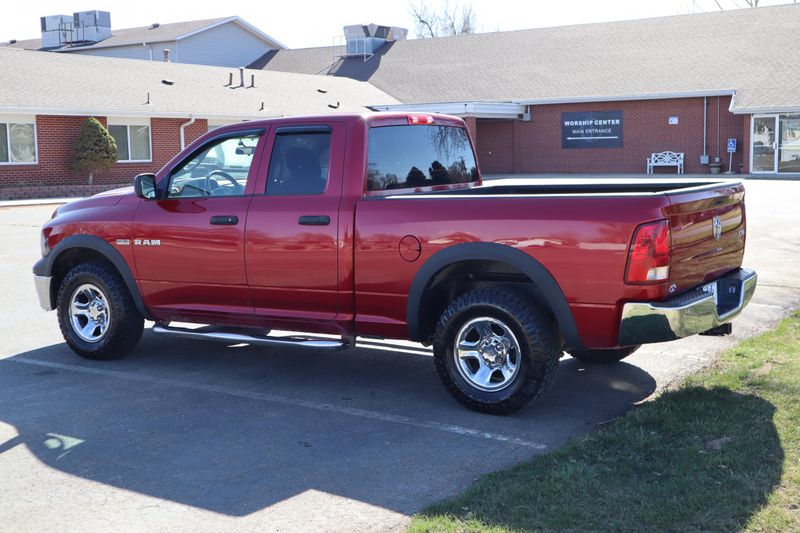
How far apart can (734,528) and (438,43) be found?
46175mm

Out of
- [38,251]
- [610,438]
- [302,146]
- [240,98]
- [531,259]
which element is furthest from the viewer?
[240,98]

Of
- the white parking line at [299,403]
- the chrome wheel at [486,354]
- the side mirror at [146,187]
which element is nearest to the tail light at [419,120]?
the chrome wheel at [486,354]

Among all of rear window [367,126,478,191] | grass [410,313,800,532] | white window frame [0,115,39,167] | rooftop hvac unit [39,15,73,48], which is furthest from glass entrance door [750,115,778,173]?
rooftop hvac unit [39,15,73,48]

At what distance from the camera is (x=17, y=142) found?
95.2ft

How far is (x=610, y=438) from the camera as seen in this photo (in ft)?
17.6

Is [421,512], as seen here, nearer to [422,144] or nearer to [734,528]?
[734,528]

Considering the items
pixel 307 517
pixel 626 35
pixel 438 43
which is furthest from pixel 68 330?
pixel 438 43

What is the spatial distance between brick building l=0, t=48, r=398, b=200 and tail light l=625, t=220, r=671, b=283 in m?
25.8

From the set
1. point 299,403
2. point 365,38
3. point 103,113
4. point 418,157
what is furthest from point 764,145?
point 299,403

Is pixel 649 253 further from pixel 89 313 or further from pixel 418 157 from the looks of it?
pixel 89 313

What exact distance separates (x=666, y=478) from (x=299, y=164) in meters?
3.51

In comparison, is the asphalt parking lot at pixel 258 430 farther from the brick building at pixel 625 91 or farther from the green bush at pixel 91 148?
the brick building at pixel 625 91

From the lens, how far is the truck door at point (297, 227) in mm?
6637

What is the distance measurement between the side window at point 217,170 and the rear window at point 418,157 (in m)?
1.00
